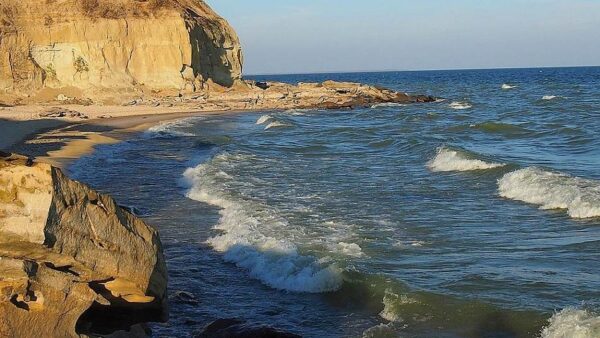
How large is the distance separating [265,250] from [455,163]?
11.2 metres

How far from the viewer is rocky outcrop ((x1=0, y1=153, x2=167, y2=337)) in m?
5.00

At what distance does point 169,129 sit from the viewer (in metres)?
35.2

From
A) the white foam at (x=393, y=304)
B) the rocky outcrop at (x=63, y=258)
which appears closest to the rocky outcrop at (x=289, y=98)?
the white foam at (x=393, y=304)

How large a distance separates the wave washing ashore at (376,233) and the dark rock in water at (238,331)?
47 cm

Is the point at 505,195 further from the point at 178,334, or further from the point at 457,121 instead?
the point at 457,121

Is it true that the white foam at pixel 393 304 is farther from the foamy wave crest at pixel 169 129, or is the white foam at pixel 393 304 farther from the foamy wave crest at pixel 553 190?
the foamy wave crest at pixel 169 129

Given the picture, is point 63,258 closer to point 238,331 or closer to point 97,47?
point 238,331

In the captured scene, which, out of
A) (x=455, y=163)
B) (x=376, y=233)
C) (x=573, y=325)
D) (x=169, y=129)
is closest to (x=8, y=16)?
(x=169, y=129)

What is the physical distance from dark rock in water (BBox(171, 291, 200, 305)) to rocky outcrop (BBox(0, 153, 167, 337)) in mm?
2927

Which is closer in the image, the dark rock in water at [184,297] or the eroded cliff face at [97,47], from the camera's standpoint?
the dark rock in water at [184,297]

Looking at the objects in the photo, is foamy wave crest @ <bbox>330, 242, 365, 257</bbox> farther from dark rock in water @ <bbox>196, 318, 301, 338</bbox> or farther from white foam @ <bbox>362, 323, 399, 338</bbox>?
dark rock in water @ <bbox>196, 318, 301, 338</bbox>

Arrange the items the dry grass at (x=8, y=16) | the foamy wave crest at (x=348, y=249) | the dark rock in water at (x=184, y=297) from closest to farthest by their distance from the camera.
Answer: the dark rock in water at (x=184, y=297), the foamy wave crest at (x=348, y=249), the dry grass at (x=8, y=16)

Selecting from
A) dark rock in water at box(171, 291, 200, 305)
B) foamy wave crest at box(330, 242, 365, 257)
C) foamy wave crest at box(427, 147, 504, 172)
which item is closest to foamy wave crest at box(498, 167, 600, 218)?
foamy wave crest at box(427, 147, 504, 172)

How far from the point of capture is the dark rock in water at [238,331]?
22.8ft
